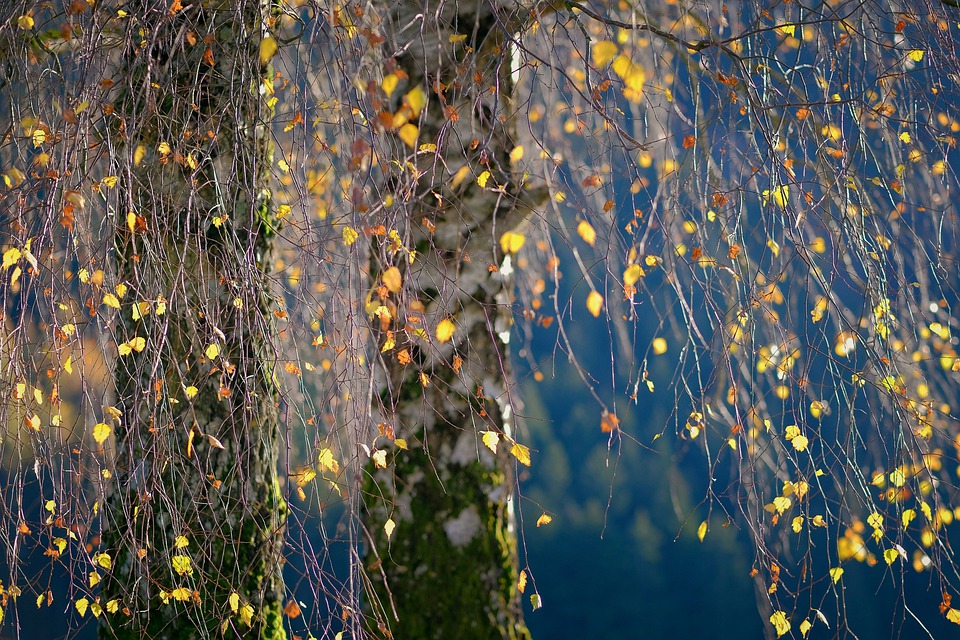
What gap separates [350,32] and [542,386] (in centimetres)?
309

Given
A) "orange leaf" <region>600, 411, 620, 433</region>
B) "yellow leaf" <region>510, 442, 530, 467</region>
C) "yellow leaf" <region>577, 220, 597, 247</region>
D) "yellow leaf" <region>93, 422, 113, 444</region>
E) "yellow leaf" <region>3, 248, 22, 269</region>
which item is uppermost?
"yellow leaf" <region>577, 220, 597, 247</region>

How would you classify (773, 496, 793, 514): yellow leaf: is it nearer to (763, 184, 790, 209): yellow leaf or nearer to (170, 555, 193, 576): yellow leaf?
(763, 184, 790, 209): yellow leaf

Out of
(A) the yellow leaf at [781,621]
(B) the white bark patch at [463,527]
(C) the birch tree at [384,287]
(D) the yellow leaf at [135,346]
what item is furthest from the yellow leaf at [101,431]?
(A) the yellow leaf at [781,621]

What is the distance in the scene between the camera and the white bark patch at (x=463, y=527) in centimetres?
187

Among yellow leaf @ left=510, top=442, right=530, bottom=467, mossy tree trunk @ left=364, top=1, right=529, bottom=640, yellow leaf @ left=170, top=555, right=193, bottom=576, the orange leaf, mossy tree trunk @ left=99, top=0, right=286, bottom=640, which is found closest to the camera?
the orange leaf

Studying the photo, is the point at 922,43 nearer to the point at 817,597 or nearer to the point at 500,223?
the point at 500,223

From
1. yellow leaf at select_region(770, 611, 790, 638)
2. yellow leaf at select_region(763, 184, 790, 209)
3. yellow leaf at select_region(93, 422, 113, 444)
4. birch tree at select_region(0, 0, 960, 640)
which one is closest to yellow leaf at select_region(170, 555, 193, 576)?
birch tree at select_region(0, 0, 960, 640)

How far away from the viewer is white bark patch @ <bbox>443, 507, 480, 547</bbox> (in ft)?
6.15

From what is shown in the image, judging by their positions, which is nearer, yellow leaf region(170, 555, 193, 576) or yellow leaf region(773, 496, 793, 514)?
yellow leaf region(170, 555, 193, 576)

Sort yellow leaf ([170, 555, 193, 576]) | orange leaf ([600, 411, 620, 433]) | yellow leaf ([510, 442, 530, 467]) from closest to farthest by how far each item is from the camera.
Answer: orange leaf ([600, 411, 620, 433]) < yellow leaf ([510, 442, 530, 467]) < yellow leaf ([170, 555, 193, 576])

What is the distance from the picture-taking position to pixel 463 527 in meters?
1.87

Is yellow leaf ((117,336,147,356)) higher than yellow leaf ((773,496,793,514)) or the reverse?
higher

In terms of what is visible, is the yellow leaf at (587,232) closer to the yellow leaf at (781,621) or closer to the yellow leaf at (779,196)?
the yellow leaf at (779,196)

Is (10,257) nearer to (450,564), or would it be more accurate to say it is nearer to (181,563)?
(181,563)
